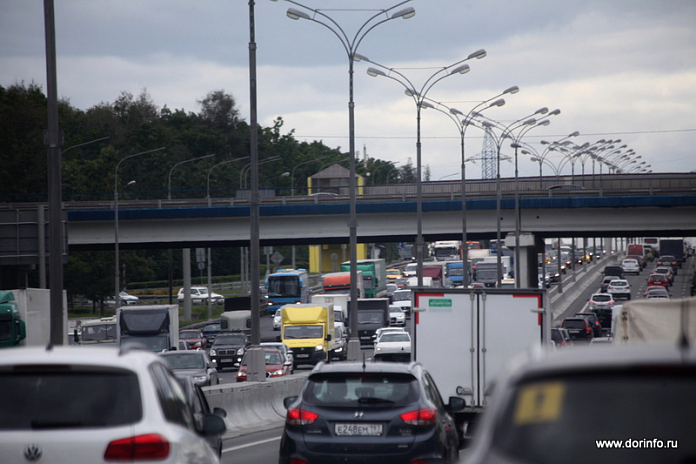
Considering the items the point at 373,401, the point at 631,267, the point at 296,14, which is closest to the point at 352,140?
the point at 296,14

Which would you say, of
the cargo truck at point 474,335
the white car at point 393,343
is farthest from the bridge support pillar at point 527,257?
the cargo truck at point 474,335

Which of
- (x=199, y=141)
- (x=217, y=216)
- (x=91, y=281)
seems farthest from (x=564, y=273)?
(x=217, y=216)

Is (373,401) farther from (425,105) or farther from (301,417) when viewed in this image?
(425,105)

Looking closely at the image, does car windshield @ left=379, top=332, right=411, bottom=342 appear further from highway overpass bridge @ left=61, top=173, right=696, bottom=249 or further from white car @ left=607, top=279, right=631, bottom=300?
white car @ left=607, top=279, right=631, bottom=300

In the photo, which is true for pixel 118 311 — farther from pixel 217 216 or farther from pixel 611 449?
pixel 611 449

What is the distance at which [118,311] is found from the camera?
36625 mm

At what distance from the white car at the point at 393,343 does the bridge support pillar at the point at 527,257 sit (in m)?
14.5

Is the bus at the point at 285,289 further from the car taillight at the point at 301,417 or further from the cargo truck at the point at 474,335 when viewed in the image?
the car taillight at the point at 301,417

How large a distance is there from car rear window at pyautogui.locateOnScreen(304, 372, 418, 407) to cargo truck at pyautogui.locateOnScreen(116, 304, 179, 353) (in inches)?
1055

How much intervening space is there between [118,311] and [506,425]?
34.1 m

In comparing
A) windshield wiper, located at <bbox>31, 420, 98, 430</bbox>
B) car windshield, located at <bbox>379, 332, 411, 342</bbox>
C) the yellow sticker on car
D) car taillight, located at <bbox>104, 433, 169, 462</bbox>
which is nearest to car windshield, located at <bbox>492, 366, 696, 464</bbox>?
the yellow sticker on car

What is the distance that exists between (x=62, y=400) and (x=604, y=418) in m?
3.41

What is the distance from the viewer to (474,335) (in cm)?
1534

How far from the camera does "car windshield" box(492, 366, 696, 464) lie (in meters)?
3.69
